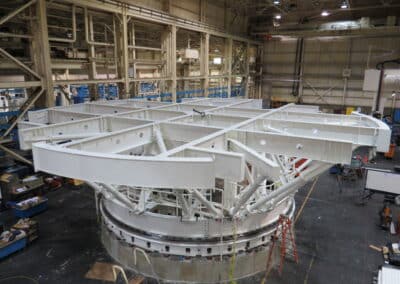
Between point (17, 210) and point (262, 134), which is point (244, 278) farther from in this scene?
point (17, 210)

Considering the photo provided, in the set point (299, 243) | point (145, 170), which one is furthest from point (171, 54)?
point (145, 170)

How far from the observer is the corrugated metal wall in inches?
973

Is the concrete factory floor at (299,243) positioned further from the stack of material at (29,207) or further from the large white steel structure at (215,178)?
the large white steel structure at (215,178)

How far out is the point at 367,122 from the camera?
8039 millimetres

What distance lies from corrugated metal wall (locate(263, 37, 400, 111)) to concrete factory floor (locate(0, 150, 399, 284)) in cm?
1663

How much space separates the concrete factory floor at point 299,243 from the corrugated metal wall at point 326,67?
54.6 feet

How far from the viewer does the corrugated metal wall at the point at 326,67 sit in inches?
973

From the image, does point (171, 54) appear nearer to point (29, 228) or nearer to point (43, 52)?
point (43, 52)

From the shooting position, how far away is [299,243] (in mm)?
8789

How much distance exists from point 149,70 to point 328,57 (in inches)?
630

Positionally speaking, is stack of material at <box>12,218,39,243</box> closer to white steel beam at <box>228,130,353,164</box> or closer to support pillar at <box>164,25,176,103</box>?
white steel beam at <box>228,130,353,164</box>

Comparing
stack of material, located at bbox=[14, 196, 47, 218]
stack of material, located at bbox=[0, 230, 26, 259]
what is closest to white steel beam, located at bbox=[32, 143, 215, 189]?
stack of material, located at bbox=[0, 230, 26, 259]

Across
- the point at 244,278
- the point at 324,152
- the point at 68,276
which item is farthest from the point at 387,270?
the point at 68,276

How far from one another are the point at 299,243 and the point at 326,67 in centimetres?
2212
